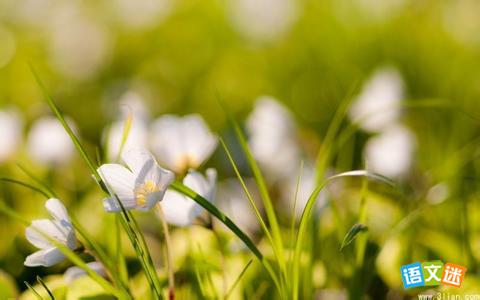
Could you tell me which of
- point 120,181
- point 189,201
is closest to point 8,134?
point 189,201

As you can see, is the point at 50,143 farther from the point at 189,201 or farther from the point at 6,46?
the point at 6,46

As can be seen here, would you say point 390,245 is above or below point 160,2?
below

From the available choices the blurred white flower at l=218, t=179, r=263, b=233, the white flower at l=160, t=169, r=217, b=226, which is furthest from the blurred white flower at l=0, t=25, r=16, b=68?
the white flower at l=160, t=169, r=217, b=226

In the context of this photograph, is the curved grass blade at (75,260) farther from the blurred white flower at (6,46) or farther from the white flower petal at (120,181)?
the blurred white flower at (6,46)

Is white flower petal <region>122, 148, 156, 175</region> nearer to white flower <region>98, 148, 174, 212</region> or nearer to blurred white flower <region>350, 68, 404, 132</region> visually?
white flower <region>98, 148, 174, 212</region>

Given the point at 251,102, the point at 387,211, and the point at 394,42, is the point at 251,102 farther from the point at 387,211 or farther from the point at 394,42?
the point at 387,211

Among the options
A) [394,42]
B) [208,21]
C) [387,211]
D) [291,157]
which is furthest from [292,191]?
[208,21]
